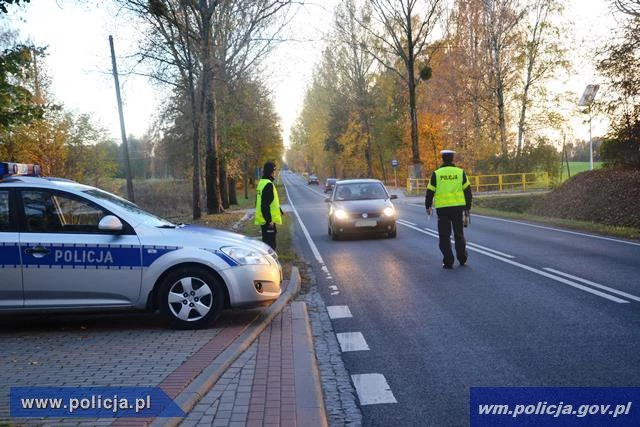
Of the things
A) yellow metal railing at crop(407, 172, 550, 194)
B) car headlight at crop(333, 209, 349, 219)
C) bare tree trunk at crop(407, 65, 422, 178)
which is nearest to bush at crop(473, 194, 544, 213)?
yellow metal railing at crop(407, 172, 550, 194)

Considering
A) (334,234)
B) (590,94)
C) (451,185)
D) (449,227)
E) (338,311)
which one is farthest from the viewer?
(590,94)

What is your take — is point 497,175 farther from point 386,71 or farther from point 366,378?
point 366,378

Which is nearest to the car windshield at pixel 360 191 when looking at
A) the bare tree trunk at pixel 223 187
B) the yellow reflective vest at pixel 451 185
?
the yellow reflective vest at pixel 451 185

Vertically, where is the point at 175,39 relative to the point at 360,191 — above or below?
above

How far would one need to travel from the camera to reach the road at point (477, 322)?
492 cm

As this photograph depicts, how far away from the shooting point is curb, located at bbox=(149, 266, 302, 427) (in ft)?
14.3

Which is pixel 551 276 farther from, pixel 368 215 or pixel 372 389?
pixel 368 215

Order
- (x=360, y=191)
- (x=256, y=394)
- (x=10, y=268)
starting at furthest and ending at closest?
(x=360, y=191) < (x=10, y=268) < (x=256, y=394)

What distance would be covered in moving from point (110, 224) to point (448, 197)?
605cm

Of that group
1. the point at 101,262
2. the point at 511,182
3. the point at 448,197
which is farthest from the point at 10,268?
the point at 511,182

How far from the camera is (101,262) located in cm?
687

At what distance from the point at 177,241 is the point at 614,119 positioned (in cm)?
2042

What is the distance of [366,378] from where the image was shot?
5281 mm

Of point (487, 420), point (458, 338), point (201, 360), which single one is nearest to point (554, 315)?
point (458, 338)
